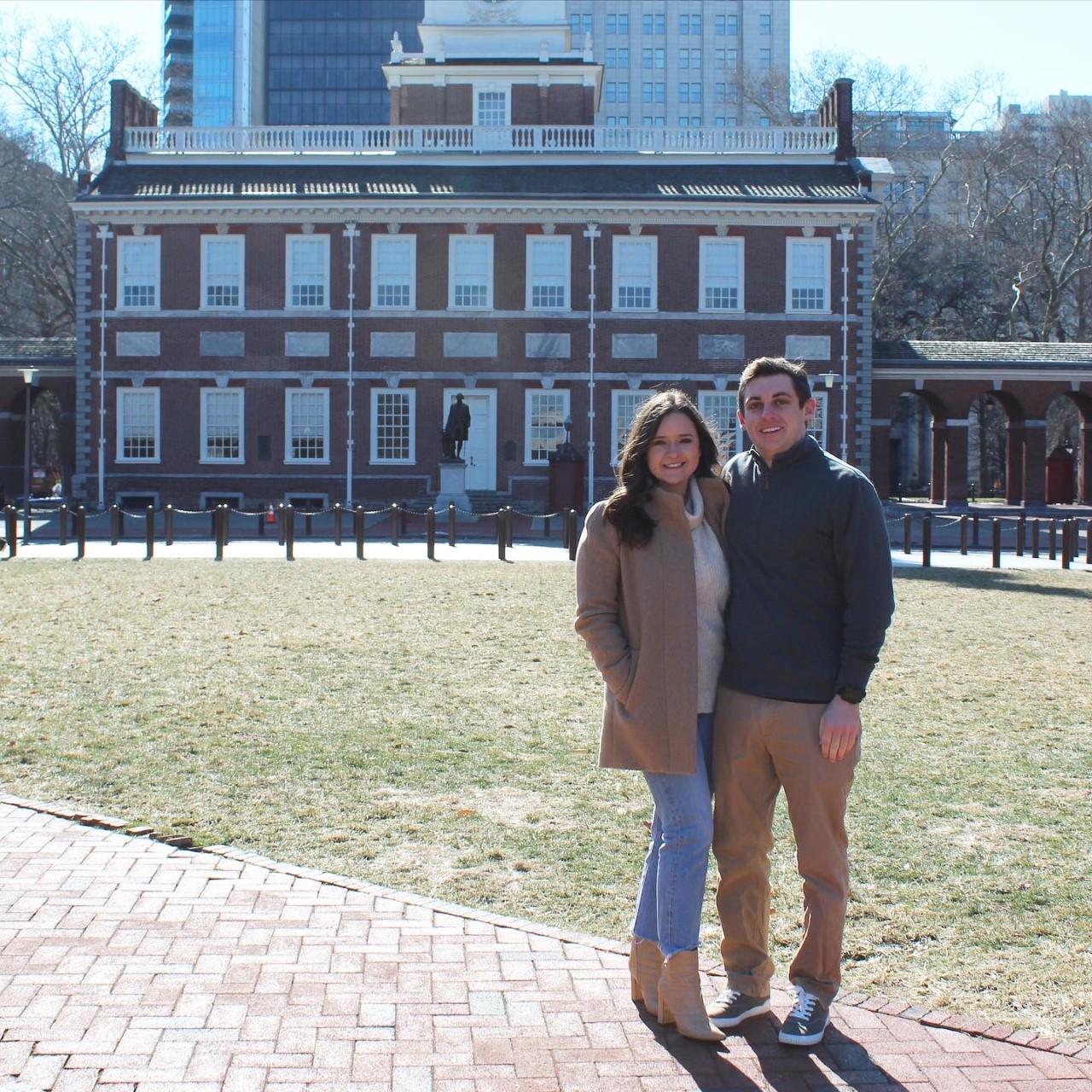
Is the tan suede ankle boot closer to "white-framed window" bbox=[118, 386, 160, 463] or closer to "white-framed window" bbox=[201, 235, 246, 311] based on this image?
"white-framed window" bbox=[118, 386, 160, 463]

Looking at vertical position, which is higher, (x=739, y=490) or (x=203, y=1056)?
(x=739, y=490)

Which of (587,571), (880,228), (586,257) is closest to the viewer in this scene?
(587,571)

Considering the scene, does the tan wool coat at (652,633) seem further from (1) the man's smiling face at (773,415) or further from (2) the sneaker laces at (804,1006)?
(2) the sneaker laces at (804,1006)

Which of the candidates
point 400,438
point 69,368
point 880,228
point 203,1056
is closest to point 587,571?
point 203,1056

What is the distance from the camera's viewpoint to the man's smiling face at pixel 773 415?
4.37 meters

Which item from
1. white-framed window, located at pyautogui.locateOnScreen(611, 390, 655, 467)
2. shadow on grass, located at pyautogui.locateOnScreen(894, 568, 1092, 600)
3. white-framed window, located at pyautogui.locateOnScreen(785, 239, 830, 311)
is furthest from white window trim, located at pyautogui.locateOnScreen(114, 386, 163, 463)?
shadow on grass, located at pyautogui.locateOnScreen(894, 568, 1092, 600)

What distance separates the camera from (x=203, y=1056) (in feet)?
13.2

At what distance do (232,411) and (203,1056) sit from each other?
117 ft

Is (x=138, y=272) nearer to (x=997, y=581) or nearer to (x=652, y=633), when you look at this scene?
(x=997, y=581)

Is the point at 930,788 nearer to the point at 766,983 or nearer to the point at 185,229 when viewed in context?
the point at 766,983

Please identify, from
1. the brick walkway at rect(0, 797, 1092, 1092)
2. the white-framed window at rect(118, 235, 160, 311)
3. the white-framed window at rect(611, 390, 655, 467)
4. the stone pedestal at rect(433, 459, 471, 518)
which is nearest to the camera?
the brick walkway at rect(0, 797, 1092, 1092)

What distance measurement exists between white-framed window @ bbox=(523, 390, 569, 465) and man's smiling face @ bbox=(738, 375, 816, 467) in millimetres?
33750

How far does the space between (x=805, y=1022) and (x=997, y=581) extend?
16.9 meters

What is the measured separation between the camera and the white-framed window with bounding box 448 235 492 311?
38.3 meters
